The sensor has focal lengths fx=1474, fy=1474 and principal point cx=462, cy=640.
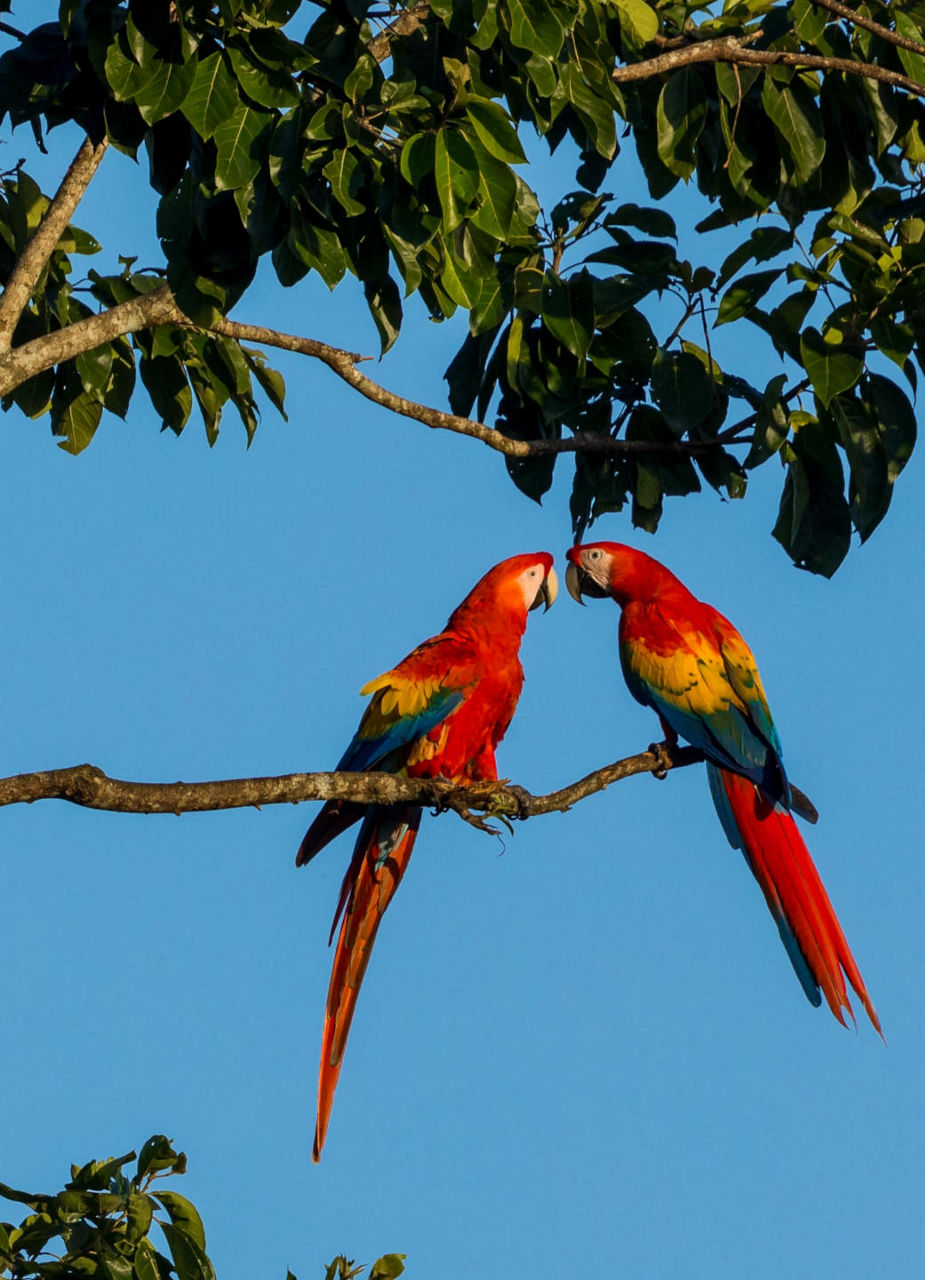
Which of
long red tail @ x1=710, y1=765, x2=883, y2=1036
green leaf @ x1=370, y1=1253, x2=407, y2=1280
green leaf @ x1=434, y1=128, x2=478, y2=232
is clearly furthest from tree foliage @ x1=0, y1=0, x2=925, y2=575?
green leaf @ x1=370, y1=1253, x2=407, y2=1280

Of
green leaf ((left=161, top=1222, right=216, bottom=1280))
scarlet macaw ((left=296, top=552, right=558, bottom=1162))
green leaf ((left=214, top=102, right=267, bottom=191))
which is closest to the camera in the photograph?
green leaf ((left=214, top=102, right=267, bottom=191))

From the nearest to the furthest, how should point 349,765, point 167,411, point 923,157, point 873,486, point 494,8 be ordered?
point 494,8, point 873,486, point 923,157, point 167,411, point 349,765

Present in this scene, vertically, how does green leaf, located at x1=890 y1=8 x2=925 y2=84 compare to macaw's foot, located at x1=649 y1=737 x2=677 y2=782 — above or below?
above

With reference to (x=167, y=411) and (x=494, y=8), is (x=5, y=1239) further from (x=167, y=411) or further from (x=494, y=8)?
(x=494, y=8)

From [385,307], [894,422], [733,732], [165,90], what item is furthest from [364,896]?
[165,90]

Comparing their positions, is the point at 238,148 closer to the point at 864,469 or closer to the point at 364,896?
the point at 864,469

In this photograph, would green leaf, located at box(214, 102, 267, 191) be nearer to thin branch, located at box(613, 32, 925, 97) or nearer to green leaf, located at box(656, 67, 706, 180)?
thin branch, located at box(613, 32, 925, 97)

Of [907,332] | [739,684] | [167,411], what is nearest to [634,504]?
[739,684]

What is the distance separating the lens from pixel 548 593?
5.05 meters

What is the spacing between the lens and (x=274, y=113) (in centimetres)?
285

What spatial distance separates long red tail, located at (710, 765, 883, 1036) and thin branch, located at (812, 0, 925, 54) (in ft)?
6.80

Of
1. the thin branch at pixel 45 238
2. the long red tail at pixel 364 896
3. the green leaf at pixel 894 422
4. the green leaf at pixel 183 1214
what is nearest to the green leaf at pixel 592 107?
the green leaf at pixel 894 422

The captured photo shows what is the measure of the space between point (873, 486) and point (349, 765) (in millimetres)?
1753

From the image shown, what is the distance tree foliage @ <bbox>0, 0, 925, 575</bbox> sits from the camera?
2793mm
